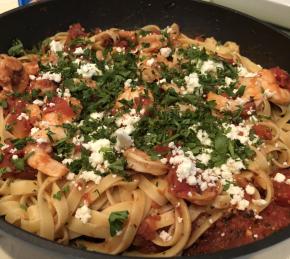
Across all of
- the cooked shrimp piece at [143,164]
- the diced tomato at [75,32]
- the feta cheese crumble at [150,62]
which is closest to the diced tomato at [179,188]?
the cooked shrimp piece at [143,164]

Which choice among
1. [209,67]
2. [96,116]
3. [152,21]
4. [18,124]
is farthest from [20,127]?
[152,21]

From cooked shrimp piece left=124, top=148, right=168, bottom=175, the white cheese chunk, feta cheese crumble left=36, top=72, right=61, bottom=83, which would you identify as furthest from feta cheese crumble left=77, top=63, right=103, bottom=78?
cooked shrimp piece left=124, top=148, right=168, bottom=175

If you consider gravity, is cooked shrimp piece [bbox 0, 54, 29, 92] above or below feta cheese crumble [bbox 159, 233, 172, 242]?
above

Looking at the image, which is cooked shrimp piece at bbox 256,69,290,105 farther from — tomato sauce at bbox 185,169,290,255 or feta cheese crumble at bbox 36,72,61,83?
feta cheese crumble at bbox 36,72,61,83

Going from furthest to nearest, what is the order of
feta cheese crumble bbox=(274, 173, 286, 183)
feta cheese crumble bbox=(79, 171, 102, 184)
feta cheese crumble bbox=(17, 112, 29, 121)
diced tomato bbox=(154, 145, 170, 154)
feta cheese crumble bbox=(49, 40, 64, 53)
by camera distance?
feta cheese crumble bbox=(49, 40, 64, 53) → feta cheese crumble bbox=(17, 112, 29, 121) → feta cheese crumble bbox=(274, 173, 286, 183) → diced tomato bbox=(154, 145, 170, 154) → feta cheese crumble bbox=(79, 171, 102, 184)

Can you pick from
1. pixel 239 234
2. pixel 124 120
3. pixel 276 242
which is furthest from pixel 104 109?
pixel 276 242

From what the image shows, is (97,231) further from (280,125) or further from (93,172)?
(280,125)

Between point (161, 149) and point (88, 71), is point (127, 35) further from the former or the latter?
Answer: point (161, 149)
